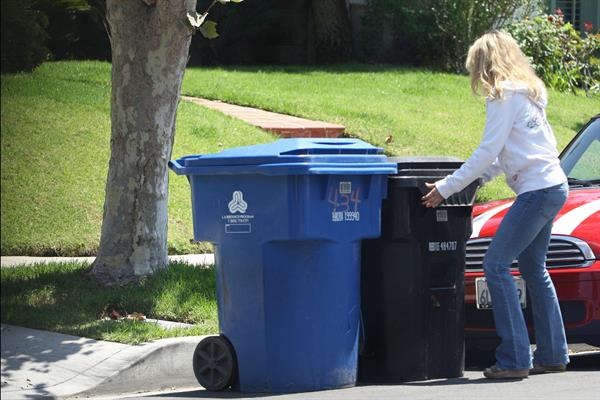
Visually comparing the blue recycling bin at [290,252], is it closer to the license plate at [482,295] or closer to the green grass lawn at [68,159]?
the license plate at [482,295]

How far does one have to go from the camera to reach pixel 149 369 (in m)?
6.39

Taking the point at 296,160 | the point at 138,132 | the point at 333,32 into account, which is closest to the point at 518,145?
the point at 296,160

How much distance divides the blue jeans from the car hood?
381mm

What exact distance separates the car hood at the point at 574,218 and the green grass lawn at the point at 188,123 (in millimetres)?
2899

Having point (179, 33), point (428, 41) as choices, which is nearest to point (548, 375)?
point (179, 33)

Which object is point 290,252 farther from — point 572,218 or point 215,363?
point 572,218

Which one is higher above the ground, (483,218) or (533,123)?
(533,123)

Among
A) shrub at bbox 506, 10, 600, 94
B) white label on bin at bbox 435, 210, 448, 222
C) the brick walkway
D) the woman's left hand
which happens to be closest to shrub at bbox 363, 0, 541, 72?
shrub at bbox 506, 10, 600, 94

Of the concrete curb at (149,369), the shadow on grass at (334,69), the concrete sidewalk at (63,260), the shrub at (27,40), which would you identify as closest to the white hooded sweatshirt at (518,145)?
the concrete curb at (149,369)

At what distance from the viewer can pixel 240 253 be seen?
598 cm

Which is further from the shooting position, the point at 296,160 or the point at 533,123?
the point at 533,123

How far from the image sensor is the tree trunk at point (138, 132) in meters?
7.93

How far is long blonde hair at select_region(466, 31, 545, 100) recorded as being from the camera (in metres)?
6.24

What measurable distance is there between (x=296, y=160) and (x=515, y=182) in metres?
1.31
